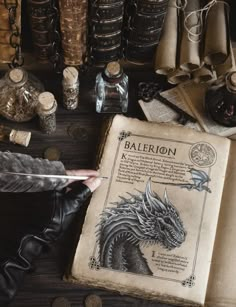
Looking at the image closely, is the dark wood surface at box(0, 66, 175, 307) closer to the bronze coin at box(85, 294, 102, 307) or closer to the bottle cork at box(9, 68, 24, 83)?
the bronze coin at box(85, 294, 102, 307)

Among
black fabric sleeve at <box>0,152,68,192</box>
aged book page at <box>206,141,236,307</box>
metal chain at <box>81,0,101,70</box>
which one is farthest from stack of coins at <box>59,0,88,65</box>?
aged book page at <box>206,141,236,307</box>

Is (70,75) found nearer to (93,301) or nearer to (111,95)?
(111,95)

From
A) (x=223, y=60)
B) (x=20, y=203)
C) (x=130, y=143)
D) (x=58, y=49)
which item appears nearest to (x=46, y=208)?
(x=20, y=203)

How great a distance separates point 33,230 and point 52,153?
0.19 meters

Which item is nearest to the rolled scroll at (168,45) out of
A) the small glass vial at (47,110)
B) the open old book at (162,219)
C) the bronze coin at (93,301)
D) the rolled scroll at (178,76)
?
the rolled scroll at (178,76)

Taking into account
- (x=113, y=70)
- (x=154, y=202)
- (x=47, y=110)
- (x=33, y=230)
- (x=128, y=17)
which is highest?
(x=128, y=17)

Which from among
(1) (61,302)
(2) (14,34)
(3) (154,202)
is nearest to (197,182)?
(3) (154,202)

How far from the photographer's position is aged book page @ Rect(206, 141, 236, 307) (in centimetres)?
104

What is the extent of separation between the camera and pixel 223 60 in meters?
1.18

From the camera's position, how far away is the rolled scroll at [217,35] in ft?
3.78

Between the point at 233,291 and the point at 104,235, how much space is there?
0.81ft

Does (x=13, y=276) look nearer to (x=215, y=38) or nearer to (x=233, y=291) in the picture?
(x=233, y=291)

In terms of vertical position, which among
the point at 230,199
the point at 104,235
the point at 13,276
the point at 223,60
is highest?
the point at 223,60

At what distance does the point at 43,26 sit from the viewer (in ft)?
3.67
